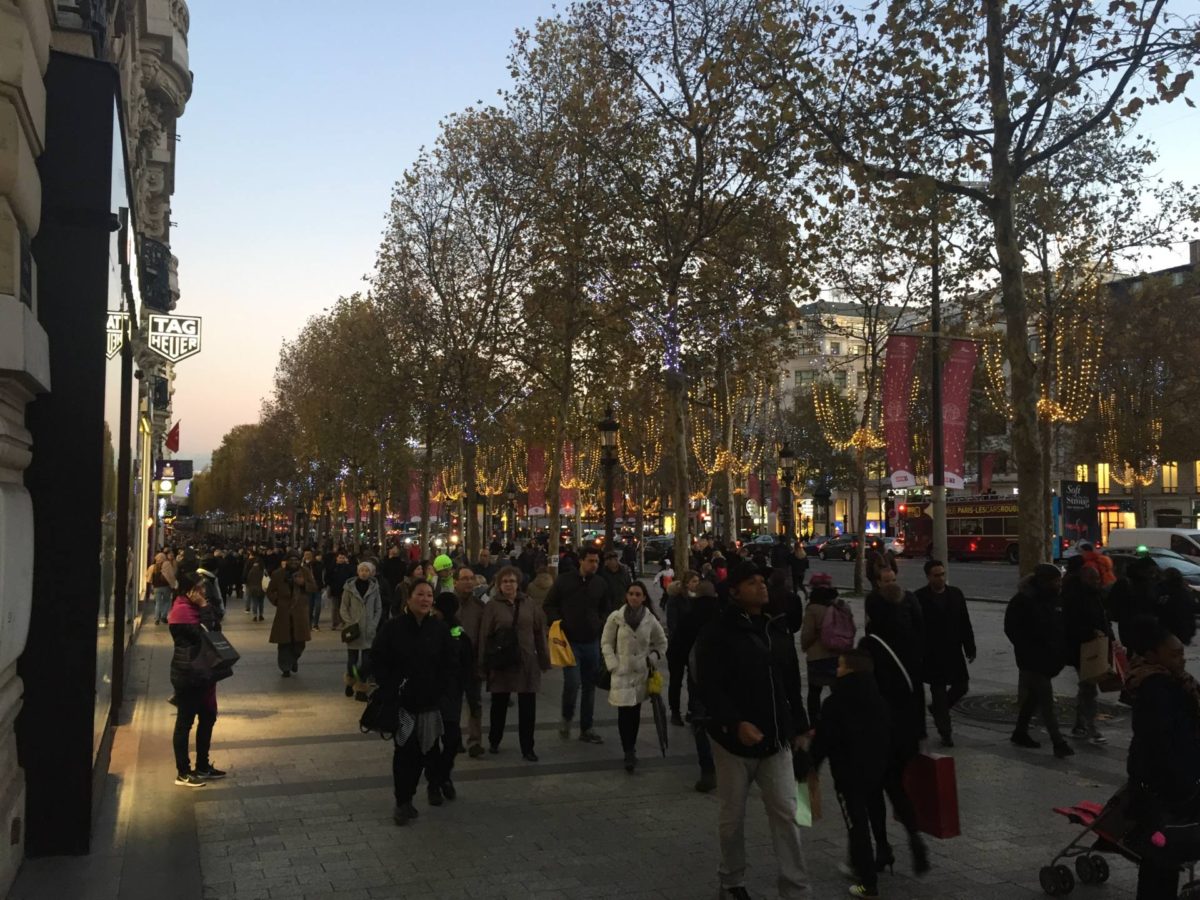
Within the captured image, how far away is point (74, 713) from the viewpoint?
6363mm

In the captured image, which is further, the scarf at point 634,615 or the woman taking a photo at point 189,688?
the scarf at point 634,615

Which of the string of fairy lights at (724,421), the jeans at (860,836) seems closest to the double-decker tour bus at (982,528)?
the string of fairy lights at (724,421)

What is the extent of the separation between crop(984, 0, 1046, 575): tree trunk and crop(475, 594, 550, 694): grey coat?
5.46 m

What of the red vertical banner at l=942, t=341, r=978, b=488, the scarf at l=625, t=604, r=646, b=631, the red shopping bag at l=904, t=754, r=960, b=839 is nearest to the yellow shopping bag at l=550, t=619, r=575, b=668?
the scarf at l=625, t=604, r=646, b=631

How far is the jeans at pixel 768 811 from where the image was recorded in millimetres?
5324

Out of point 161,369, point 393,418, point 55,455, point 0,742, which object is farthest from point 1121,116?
point 161,369

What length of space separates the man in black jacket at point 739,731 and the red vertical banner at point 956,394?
458 inches

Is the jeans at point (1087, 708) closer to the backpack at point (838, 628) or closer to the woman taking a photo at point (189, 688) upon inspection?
the backpack at point (838, 628)

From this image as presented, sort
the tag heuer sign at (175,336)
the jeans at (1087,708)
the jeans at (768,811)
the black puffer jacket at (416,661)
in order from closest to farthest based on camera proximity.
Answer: the jeans at (768,811), the black puffer jacket at (416,661), the jeans at (1087,708), the tag heuer sign at (175,336)

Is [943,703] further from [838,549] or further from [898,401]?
[838,549]

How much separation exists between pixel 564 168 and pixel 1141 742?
23.9m

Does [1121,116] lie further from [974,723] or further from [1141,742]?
[1141,742]

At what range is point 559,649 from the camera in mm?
10336

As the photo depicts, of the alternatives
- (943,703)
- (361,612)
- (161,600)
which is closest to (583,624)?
(943,703)
